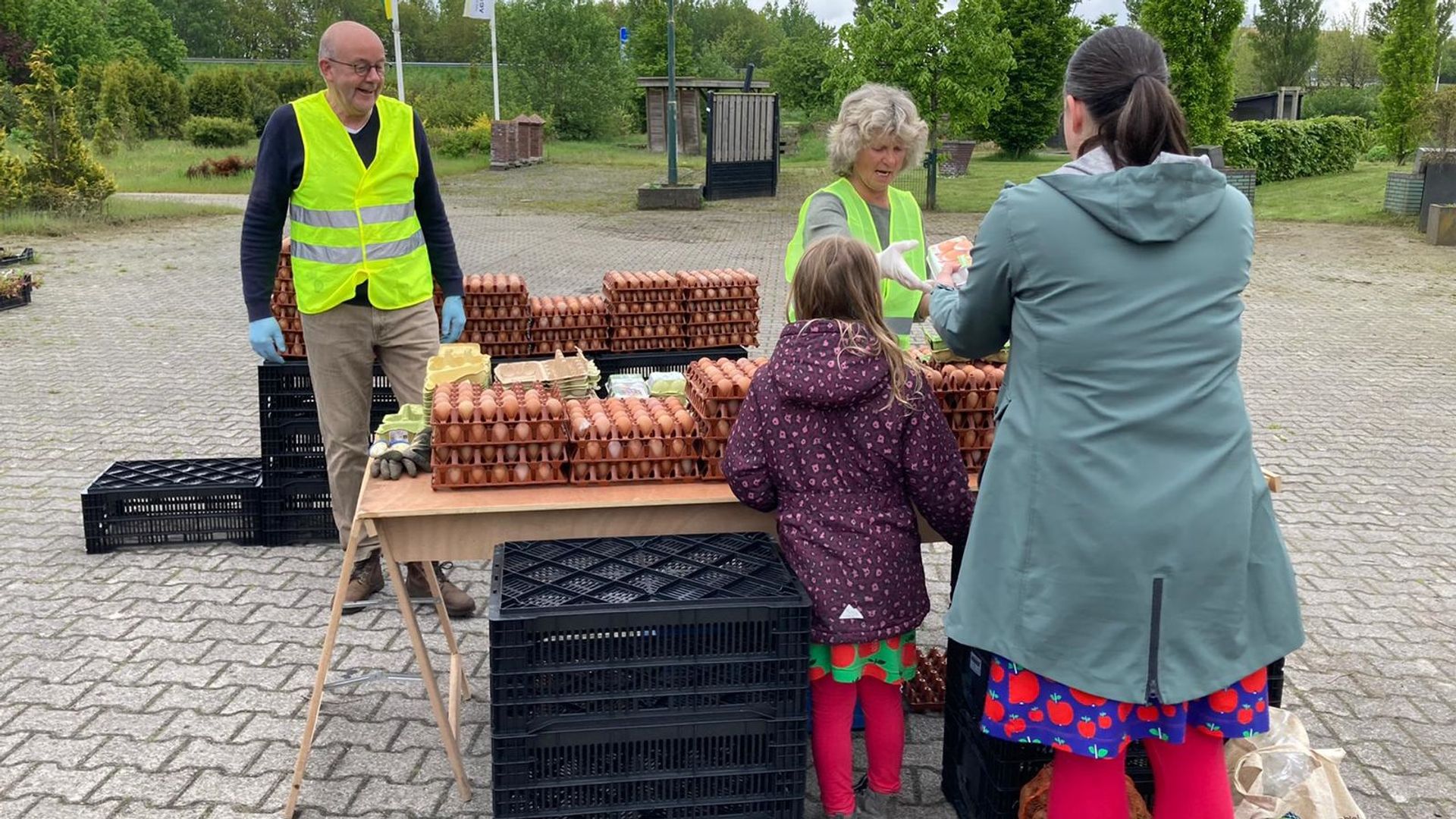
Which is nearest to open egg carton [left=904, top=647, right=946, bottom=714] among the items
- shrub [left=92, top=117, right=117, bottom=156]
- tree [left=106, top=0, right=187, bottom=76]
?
shrub [left=92, top=117, right=117, bottom=156]

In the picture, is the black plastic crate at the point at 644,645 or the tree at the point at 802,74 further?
the tree at the point at 802,74

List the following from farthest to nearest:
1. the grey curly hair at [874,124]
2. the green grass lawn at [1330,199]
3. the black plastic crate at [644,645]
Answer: the green grass lawn at [1330,199], the grey curly hair at [874,124], the black plastic crate at [644,645]

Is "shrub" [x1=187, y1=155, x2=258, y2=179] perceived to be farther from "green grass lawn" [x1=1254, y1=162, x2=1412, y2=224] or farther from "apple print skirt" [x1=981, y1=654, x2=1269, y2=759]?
"apple print skirt" [x1=981, y1=654, x2=1269, y2=759]

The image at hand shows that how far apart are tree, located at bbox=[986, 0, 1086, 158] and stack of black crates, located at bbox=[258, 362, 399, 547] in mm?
32193

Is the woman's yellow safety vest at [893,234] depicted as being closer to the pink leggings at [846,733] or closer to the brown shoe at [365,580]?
the pink leggings at [846,733]

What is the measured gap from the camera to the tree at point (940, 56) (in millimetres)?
22391

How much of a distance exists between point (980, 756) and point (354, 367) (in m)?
3.16

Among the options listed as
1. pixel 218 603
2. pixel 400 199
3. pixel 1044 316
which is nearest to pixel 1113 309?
pixel 1044 316

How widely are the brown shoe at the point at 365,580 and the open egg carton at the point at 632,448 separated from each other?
203 cm

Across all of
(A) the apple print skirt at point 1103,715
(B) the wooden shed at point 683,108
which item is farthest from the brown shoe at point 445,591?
(B) the wooden shed at point 683,108

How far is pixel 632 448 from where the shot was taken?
3889mm

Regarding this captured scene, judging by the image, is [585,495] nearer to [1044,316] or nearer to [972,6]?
[1044,316]

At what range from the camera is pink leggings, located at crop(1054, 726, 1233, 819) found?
2998mm

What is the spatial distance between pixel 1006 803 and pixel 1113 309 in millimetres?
1575
